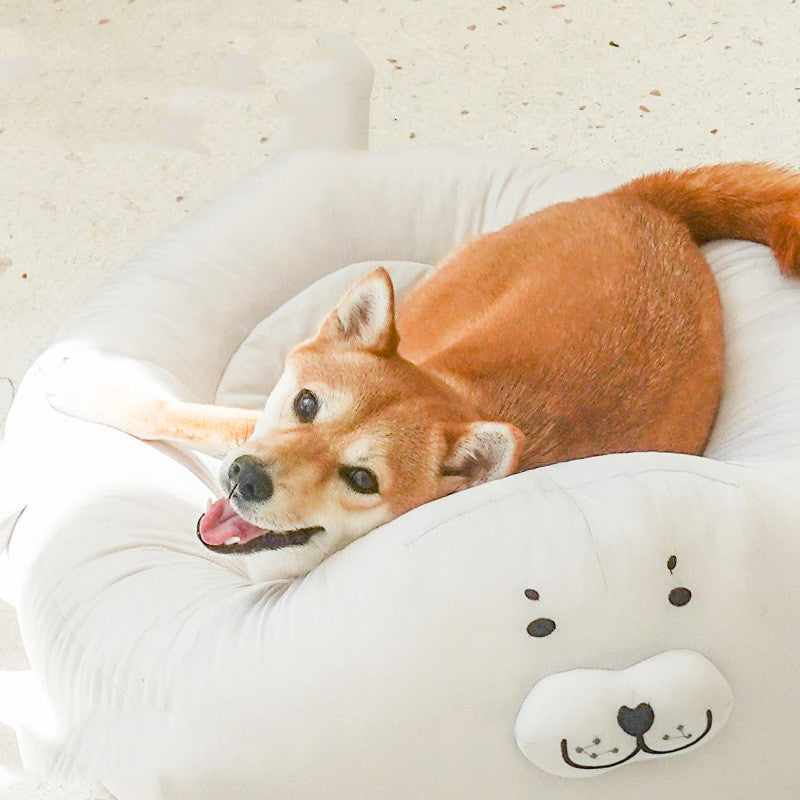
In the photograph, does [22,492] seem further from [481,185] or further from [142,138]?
[142,138]

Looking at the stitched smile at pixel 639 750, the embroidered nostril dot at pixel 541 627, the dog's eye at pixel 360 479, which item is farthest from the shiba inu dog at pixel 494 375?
the stitched smile at pixel 639 750

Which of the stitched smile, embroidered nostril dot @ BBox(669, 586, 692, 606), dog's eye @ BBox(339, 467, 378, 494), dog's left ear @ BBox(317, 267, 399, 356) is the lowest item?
the stitched smile

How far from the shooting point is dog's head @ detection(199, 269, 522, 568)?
1.13 m

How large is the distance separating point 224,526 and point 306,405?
0.58 feet

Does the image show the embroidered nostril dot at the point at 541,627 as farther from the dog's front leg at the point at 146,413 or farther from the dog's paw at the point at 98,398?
the dog's paw at the point at 98,398

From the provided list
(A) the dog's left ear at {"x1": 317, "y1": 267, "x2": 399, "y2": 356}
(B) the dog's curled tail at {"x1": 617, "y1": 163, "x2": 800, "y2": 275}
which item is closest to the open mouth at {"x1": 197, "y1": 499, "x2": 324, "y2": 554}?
(A) the dog's left ear at {"x1": 317, "y1": 267, "x2": 399, "y2": 356}

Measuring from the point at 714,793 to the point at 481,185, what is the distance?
114 cm

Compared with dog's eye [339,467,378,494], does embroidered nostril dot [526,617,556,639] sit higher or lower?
lower

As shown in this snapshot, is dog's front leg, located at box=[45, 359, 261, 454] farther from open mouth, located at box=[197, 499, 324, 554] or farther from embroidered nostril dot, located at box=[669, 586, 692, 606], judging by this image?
embroidered nostril dot, located at box=[669, 586, 692, 606]

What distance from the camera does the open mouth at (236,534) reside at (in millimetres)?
1180

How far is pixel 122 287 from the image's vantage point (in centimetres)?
171

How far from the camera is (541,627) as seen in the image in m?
1.01

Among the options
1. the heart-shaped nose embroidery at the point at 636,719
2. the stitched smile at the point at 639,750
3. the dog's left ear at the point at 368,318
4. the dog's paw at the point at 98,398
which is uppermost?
the dog's left ear at the point at 368,318

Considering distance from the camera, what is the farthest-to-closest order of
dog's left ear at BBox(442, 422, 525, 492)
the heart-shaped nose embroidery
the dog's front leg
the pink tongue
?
the dog's front leg, the pink tongue, dog's left ear at BBox(442, 422, 525, 492), the heart-shaped nose embroidery
